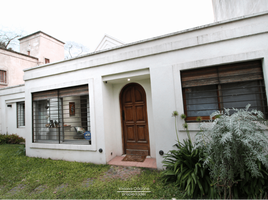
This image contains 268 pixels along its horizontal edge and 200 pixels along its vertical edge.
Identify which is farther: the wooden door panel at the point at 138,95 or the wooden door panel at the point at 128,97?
the wooden door panel at the point at 128,97

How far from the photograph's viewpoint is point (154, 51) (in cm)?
375

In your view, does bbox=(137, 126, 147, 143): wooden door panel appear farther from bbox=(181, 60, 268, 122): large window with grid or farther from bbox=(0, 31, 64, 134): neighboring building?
Answer: bbox=(0, 31, 64, 134): neighboring building

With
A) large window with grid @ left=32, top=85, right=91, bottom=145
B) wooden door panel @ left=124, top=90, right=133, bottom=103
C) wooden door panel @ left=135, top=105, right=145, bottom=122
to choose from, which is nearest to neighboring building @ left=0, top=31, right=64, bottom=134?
large window with grid @ left=32, top=85, right=91, bottom=145

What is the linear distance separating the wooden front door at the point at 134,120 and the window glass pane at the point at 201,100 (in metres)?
1.49

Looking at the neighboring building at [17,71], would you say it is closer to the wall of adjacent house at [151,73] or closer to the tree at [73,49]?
the wall of adjacent house at [151,73]

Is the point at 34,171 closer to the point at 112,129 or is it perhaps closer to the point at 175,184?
the point at 112,129

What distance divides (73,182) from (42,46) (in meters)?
15.1

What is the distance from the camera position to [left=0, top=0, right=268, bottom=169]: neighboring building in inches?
122

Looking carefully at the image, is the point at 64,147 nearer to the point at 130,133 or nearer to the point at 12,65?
the point at 130,133

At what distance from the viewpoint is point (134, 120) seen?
4.70 meters

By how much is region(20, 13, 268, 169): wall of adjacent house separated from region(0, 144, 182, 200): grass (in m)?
0.51

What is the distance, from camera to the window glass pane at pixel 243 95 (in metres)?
3.07

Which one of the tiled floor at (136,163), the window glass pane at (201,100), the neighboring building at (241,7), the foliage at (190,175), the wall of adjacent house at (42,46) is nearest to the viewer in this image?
the foliage at (190,175)

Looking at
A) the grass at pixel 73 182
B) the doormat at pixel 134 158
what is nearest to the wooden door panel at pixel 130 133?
the doormat at pixel 134 158
